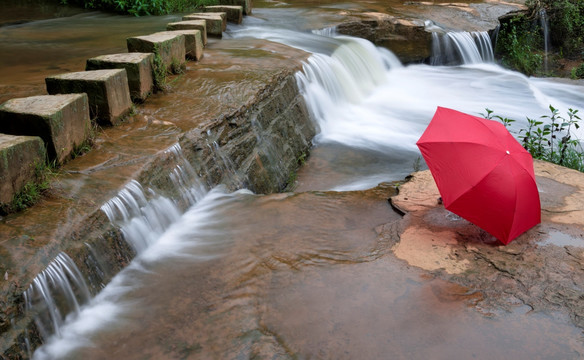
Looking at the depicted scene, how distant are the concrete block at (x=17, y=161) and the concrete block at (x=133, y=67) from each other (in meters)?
1.63

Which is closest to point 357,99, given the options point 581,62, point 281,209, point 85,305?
point 281,209

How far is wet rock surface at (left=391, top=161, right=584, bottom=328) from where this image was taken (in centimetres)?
280

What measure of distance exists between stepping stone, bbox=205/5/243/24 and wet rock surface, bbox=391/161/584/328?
20.2 feet

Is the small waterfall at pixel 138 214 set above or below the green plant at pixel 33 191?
below

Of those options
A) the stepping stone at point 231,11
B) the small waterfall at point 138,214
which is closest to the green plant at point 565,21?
the stepping stone at point 231,11

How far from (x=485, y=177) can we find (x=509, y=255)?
1.61 feet

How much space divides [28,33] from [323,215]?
22.2ft

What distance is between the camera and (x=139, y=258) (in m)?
3.30

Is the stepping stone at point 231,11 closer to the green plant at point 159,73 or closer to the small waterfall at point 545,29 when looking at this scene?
the green plant at point 159,73

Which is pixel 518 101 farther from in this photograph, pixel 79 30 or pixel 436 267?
pixel 79 30

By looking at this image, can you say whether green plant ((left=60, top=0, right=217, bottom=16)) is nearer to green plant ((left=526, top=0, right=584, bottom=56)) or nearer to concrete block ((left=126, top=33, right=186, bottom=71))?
concrete block ((left=126, top=33, right=186, bottom=71))

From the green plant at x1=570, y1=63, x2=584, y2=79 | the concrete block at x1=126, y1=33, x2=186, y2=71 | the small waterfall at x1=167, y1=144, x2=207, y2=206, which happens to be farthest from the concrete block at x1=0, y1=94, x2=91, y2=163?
the green plant at x1=570, y1=63, x2=584, y2=79

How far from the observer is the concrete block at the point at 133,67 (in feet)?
15.1

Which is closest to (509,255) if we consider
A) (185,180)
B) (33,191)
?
(185,180)
